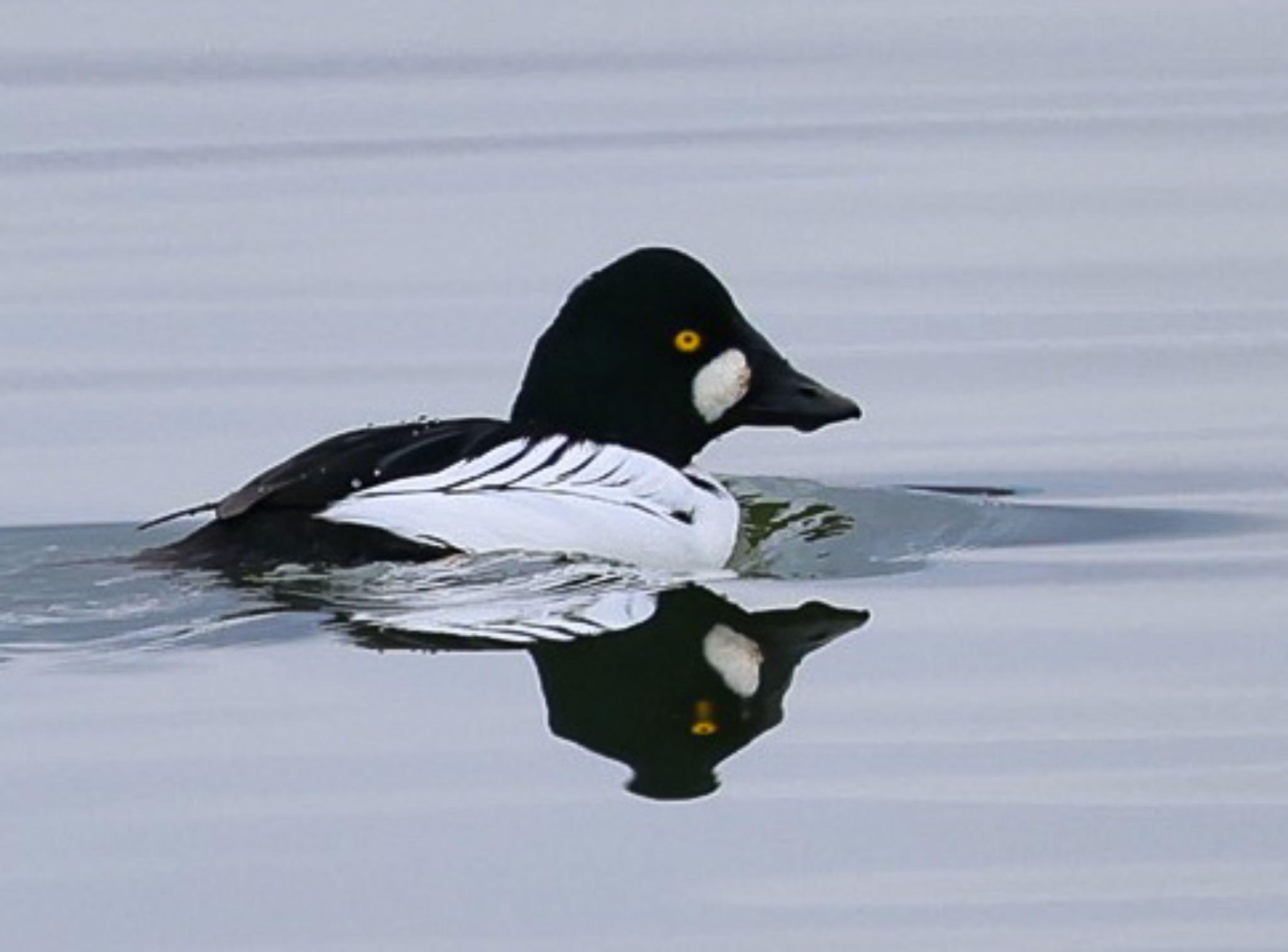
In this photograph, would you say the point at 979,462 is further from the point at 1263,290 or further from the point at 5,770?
the point at 5,770

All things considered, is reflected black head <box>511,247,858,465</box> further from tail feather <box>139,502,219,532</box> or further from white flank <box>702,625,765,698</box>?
white flank <box>702,625,765,698</box>

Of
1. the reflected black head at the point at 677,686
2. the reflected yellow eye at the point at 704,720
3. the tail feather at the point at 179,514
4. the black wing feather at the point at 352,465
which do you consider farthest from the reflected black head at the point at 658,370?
the reflected yellow eye at the point at 704,720

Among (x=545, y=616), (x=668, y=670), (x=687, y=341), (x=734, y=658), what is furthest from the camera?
(x=687, y=341)

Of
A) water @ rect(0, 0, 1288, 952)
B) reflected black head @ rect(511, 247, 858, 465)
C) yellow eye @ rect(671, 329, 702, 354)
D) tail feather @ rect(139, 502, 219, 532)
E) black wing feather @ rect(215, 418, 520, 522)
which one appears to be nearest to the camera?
water @ rect(0, 0, 1288, 952)

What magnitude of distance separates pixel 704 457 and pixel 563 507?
220 cm

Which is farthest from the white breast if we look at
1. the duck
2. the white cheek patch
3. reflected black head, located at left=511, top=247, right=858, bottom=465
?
the white cheek patch

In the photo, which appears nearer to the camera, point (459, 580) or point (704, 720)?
point (704, 720)

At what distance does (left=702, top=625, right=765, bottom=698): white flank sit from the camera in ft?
31.4

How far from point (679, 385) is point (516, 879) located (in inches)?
132

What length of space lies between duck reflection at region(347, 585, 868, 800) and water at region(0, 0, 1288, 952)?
20 mm

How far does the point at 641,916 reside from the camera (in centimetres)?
759

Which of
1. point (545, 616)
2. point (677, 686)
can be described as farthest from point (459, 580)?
point (677, 686)

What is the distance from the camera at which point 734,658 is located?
9.85 m

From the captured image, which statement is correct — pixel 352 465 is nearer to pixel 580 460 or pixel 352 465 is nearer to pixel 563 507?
pixel 563 507
